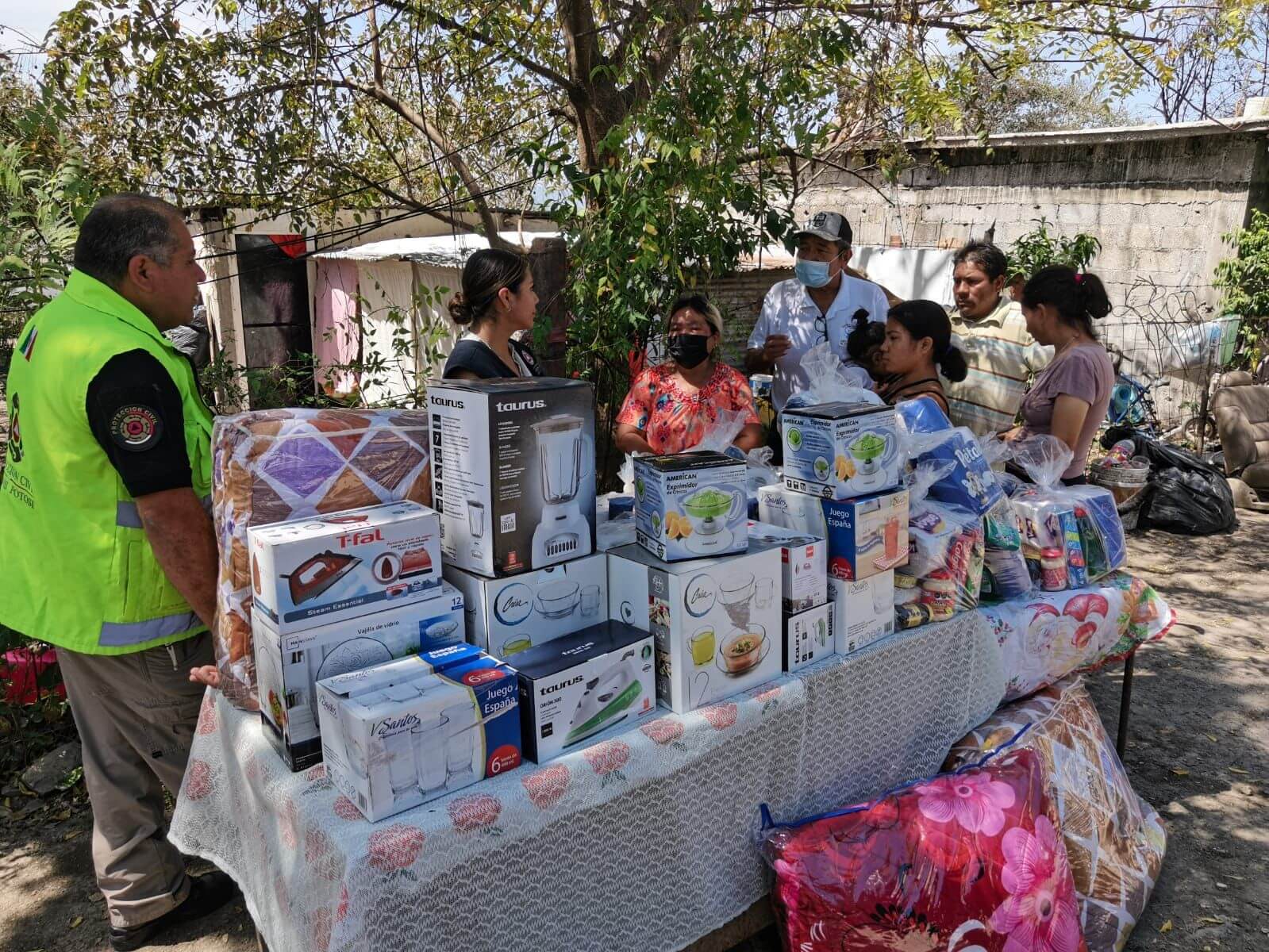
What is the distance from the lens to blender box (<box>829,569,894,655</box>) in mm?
2166

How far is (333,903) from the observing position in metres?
1.48

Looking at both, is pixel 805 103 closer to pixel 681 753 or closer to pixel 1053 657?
pixel 1053 657

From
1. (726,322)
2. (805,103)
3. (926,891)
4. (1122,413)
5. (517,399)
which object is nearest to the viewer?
(517,399)

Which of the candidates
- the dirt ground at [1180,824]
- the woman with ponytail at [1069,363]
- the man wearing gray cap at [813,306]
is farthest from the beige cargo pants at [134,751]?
the woman with ponytail at [1069,363]

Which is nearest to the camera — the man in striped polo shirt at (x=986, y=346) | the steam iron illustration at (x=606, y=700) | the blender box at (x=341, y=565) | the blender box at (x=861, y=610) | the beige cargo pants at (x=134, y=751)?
the blender box at (x=341, y=565)

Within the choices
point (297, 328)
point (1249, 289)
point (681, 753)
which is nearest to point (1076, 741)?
point (681, 753)

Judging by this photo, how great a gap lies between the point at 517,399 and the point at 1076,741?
2.00 meters

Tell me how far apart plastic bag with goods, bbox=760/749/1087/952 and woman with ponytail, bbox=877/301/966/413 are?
1365 mm

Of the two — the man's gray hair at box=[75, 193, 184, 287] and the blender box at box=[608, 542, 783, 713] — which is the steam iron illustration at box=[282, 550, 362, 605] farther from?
the man's gray hair at box=[75, 193, 184, 287]

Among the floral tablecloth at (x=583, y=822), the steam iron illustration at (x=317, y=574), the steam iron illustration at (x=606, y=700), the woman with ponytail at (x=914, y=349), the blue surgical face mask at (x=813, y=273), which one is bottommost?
the floral tablecloth at (x=583, y=822)

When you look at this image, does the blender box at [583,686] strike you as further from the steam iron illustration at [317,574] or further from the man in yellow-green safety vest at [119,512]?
the man in yellow-green safety vest at [119,512]

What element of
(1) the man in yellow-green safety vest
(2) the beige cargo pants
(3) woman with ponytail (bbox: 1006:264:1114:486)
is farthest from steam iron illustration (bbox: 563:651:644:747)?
(3) woman with ponytail (bbox: 1006:264:1114:486)

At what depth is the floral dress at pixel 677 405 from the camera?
129 inches

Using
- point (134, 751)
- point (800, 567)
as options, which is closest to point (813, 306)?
point (800, 567)
